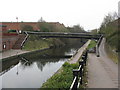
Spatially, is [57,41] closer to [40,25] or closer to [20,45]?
[40,25]

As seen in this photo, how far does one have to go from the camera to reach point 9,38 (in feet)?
134

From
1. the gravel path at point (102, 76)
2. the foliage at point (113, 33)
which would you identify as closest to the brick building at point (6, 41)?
the foliage at point (113, 33)

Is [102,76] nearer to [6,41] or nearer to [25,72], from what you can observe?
[25,72]

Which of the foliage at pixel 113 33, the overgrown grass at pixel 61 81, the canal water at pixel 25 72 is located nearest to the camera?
the overgrown grass at pixel 61 81

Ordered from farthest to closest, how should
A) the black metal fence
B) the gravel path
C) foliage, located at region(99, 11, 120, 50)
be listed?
foliage, located at region(99, 11, 120, 50)
the gravel path
the black metal fence

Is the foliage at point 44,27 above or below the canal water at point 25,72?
above

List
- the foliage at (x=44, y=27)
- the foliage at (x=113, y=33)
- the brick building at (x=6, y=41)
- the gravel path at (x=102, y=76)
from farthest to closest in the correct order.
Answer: the foliage at (x=44, y=27), the brick building at (x=6, y=41), the foliage at (x=113, y=33), the gravel path at (x=102, y=76)

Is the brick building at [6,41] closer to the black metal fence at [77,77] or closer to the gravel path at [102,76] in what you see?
the gravel path at [102,76]

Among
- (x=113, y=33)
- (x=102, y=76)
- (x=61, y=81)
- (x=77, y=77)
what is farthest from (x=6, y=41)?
(x=77, y=77)

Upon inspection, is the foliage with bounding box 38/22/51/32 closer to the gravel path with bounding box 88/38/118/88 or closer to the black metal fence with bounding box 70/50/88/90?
the gravel path with bounding box 88/38/118/88

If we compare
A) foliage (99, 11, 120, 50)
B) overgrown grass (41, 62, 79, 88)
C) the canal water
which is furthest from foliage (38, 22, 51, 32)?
overgrown grass (41, 62, 79, 88)

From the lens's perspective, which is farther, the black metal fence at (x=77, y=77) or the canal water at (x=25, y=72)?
the canal water at (x=25, y=72)

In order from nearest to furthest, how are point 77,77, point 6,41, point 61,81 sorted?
1. point 77,77
2. point 61,81
3. point 6,41

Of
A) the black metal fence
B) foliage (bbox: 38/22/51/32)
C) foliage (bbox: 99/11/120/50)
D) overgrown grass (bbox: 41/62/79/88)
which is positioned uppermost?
foliage (bbox: 38/22/51/32)
